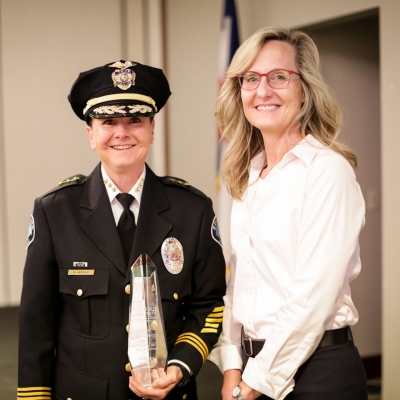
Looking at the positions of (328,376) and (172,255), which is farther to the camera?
(172,255)

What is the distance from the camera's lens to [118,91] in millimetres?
1665

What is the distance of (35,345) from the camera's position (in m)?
1.65

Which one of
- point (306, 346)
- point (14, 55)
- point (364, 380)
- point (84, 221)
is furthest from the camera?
point (14, 55)

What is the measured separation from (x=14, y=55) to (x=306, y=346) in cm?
424

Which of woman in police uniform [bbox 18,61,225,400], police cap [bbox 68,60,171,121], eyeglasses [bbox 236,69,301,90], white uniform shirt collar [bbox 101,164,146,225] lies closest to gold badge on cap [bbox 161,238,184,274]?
woman in police uniform [bbox 18,61,225,400]

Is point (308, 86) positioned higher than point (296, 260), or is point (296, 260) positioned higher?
point (308, 86)

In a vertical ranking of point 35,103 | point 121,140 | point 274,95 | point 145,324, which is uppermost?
point 35,103

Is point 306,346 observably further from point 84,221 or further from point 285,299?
point 84,221

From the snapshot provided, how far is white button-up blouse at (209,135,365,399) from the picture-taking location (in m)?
1.42

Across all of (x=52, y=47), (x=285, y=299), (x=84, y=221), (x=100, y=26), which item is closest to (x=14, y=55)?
(x=52, y=47)

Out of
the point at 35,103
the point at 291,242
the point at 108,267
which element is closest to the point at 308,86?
the point at 291,242

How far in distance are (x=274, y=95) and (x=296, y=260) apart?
1.48 ft

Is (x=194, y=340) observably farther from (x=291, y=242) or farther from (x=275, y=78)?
(x=275, y=78)

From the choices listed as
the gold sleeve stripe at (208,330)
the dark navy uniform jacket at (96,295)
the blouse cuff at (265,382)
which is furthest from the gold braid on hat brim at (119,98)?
the blouse cuff at (265,382)
